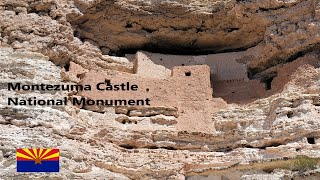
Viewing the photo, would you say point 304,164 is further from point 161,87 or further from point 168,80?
point 168,80

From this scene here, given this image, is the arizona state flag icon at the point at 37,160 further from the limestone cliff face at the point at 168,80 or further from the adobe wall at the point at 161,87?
the adobe wall at the point at 161,87

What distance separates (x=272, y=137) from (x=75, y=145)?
498 cm

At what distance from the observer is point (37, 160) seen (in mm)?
14211

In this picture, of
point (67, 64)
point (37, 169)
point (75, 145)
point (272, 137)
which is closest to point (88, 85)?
point (67, 64)

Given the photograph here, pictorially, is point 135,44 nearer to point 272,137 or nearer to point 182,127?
point 182,127

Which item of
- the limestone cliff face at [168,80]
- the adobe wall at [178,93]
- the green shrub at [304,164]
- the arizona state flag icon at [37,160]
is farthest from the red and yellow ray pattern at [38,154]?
the green shrub at [304,164]

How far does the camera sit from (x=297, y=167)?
48.1 ft

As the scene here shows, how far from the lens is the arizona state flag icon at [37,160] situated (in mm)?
13906

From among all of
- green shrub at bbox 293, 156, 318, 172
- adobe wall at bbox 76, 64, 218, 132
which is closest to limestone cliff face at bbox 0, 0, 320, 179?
adobe wall at bbox 76, 64, 218, 132

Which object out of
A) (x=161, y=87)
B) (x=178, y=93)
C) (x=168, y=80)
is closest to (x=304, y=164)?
(x=178, y=93)

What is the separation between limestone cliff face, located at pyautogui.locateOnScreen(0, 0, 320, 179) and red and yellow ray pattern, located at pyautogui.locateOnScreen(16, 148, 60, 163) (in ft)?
0.67

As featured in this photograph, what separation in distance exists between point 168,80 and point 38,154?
16.6 feet

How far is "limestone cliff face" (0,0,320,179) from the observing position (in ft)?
50.6

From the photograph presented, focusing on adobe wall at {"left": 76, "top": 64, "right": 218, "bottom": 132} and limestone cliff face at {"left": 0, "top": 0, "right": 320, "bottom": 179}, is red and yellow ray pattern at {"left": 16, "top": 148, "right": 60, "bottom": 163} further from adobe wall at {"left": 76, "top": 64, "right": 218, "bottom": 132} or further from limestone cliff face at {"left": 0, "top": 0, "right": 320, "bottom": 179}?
adobe wall at {"left": 76, "top": 64, "right": 218, "bottom": 132}
